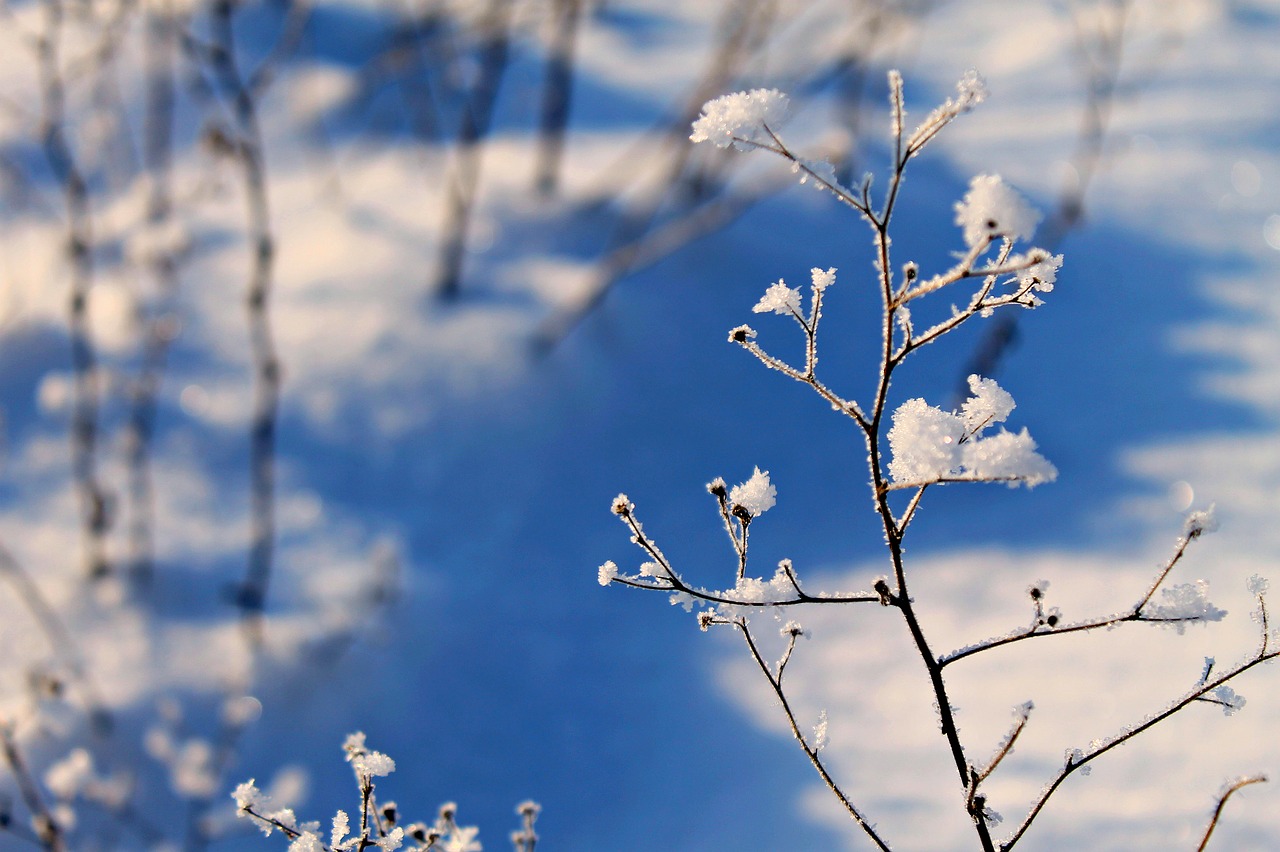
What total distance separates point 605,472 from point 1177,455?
56.9 inches

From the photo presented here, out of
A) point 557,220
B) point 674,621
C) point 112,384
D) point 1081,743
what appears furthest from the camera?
point 557,220

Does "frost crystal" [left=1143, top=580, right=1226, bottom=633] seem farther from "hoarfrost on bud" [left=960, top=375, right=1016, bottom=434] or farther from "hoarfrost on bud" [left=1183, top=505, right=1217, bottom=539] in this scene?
"hoarfrost on bud" [left=960, top=375, right=1016, bottom=434]

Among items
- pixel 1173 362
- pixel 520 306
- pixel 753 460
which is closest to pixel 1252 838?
pixel 753 460

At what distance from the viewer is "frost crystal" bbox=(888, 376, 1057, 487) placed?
58 centimetres

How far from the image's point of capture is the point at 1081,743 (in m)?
1.52

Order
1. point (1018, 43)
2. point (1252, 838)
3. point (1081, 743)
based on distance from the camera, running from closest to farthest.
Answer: point (1252, 838), point (1081, 743), point (1018, 43)

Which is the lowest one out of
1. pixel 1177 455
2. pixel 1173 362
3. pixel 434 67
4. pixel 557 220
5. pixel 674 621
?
pixel 674 621

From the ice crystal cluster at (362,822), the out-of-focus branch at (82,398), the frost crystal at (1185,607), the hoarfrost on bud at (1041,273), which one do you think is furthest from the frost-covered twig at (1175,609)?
the out-of-focus branch at (82,398)

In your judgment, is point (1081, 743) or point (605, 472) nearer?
point (1081, 743)

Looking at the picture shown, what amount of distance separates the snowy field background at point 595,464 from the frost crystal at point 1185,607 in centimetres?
90

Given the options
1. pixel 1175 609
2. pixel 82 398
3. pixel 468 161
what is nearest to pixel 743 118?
pixel 1175 609

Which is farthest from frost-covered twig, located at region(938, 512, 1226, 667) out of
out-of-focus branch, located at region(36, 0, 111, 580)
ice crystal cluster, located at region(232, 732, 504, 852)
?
out-of-focus branch, located at region(36, 0, 111, 580)

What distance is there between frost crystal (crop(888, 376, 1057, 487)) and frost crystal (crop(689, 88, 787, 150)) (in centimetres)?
25

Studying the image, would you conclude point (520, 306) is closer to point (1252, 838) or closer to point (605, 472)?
point (605, 472)
